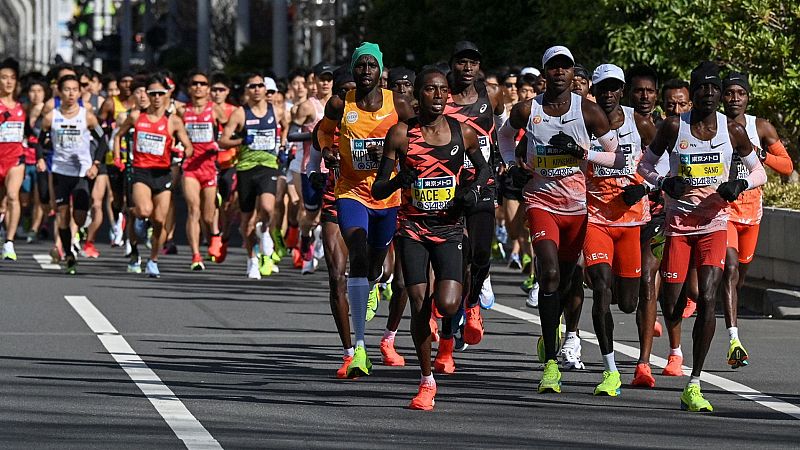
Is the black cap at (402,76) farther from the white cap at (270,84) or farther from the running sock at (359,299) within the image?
the white cap at (270,84)

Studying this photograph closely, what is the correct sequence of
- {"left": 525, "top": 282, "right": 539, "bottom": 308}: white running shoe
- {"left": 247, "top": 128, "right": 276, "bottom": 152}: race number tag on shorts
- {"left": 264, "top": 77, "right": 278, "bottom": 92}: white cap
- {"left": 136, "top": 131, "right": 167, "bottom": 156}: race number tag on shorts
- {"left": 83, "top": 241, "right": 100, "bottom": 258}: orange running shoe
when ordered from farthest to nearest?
{"left": 83, "top": 241, "right": 100, "bottom": 258}: orange running shoe, {"left": 264, "top": 77, "right": 278, "bottom": 92}: white cap, {"left": 247, "top": 128, "right": 276, "bottom": 152}: race number tag on shorts, {"left": 136, "top": 131, "right": 167, "bottom": 156}: race number tag on shorts, {"left": 525, "top": 282, "right": 539, "bottom": 308}: white running shoe

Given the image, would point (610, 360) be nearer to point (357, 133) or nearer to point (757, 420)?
point (757, 420)

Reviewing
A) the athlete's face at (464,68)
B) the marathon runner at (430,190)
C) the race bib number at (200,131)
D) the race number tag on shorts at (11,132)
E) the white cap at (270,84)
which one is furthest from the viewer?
the white cap at (270,84)

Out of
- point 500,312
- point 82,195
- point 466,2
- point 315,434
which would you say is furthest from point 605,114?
point 466,2

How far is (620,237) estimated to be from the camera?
11.7 m

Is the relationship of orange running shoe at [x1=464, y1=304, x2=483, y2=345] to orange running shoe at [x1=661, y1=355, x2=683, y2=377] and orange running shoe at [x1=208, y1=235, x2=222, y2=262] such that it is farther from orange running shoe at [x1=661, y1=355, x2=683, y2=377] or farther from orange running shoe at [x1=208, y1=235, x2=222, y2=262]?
orange running shoe at [x1=208, y1=235, x2=222, y2=262]

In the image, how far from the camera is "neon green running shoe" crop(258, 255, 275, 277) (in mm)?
20328

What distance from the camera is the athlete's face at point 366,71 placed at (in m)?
11.8

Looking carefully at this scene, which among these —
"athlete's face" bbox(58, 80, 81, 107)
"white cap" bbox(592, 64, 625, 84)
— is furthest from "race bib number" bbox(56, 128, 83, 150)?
"white cap" bbox(592, 64, 625, 84)

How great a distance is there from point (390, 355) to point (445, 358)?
25.3 inches

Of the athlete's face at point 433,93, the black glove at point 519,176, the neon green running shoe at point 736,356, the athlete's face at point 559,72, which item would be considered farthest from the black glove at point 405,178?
the neon green running shoe at point 736,356

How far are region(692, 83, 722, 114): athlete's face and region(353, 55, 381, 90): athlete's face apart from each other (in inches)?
76.2

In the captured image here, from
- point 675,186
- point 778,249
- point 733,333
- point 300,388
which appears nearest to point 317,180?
point 300,388

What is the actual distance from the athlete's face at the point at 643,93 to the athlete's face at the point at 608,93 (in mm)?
670
